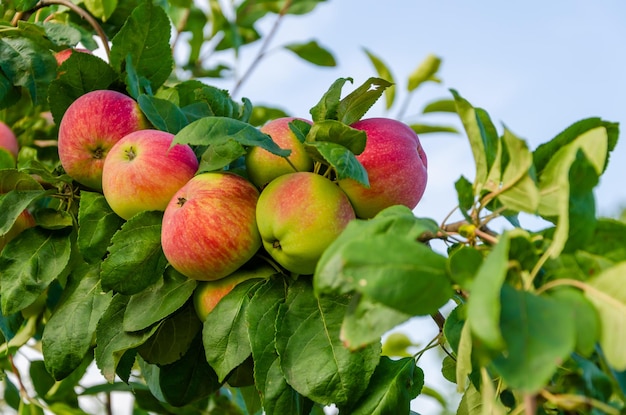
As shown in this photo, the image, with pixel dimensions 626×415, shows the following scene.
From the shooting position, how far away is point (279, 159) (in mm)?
877

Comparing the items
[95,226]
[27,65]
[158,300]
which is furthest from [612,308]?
[27,65]

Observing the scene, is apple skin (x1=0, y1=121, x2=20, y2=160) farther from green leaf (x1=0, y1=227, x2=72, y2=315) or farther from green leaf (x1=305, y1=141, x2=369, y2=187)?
green leaf (x1=305, y1=141, x2=369, y2=187)

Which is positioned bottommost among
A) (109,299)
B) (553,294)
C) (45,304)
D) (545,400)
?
(45,304)

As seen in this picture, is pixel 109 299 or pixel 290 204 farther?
pixel 109 299

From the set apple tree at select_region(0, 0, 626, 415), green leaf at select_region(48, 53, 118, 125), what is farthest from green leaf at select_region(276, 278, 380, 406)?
green leaf at select_region(48, 53, 118, 125)

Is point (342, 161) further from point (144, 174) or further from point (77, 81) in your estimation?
point (77, 81)

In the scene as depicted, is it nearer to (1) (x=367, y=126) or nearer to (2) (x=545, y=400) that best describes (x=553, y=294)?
(2) (x=545, y=400)

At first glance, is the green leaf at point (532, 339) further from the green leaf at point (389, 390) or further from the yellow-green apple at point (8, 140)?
the yellow-green apple at point (8, 140)

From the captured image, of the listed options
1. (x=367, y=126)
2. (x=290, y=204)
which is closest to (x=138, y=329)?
(x=290, y=204)

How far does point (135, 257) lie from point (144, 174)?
101mm

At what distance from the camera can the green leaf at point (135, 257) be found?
0.87 m

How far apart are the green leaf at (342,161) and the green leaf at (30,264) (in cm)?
42

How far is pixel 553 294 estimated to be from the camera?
56 centimetres

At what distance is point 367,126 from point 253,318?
27 cm
